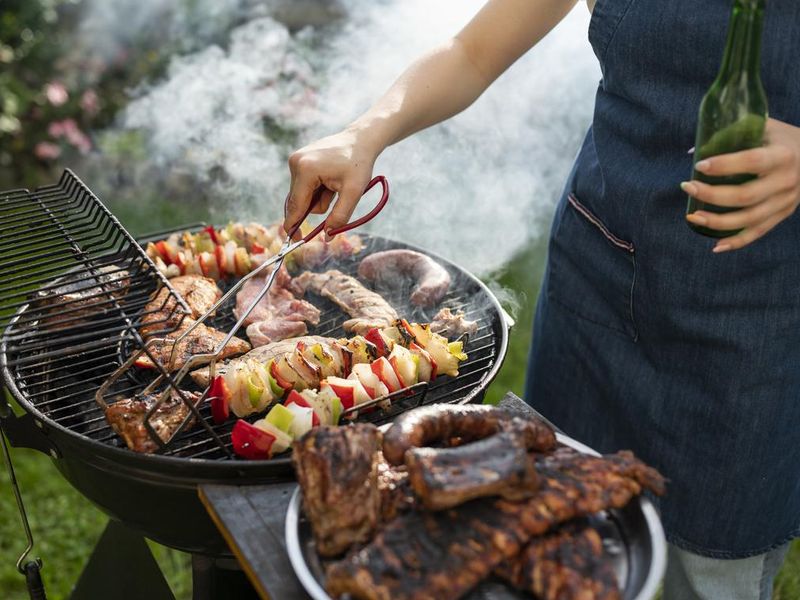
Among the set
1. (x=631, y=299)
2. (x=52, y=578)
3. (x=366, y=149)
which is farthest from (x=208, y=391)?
(x=52, y=578)

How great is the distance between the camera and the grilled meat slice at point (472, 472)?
142 centimetres

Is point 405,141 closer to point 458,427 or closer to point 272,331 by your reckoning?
point 272,331

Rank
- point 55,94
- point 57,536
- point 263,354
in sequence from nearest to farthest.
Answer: point 263,354
point 57,536
point 55,94

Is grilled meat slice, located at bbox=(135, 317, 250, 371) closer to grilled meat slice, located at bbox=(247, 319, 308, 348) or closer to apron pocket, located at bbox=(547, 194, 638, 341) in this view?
grilled meat slice, located at bbox=(247, 319, 308, 348)

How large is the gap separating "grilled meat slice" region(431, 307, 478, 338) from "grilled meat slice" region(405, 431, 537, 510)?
1151mm

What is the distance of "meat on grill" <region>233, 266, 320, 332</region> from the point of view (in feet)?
9.25

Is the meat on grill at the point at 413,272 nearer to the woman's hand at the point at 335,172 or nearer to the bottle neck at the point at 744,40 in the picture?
the woman's hand at the point at 335,172

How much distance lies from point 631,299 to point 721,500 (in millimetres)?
751

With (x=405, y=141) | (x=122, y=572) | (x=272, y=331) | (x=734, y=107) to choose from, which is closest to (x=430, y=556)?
(x=734, y=107)

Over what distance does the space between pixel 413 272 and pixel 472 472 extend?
1646 millimetres

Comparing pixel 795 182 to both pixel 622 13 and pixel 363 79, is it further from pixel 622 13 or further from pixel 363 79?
pixel 363 79

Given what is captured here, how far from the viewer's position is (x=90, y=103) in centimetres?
766

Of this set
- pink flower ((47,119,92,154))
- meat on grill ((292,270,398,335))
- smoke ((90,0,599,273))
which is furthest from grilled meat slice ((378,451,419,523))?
pink flower ((47,119,92,154))

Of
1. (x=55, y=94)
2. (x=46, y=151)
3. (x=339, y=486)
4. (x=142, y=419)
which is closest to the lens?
(x=339, y=486)
